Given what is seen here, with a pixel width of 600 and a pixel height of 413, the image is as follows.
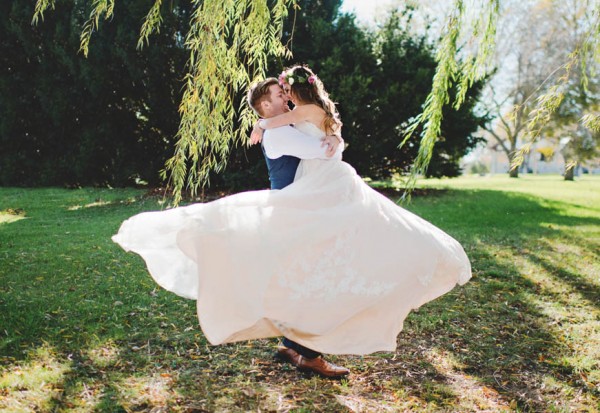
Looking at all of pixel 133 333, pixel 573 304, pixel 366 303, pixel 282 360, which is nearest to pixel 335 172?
pixel 366 303

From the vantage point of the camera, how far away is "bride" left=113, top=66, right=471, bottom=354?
277 centimetres

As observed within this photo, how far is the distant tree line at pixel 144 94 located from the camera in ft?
42.5

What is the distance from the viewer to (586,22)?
13.3ft

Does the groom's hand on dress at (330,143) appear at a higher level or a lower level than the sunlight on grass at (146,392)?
higher

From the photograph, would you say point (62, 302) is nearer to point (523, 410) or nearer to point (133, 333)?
point (133, 333)

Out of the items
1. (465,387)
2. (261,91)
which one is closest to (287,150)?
(261,91)

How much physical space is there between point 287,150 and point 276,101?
419 mm

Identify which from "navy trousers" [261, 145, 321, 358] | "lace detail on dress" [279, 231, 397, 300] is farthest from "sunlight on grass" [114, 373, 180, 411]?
"lace detail on dress" [279, 231, 397, 300]

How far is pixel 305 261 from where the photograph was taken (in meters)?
2.84

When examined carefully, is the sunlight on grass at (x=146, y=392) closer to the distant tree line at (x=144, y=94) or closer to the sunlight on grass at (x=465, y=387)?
the sunlight on grass at (x=465, y=387)

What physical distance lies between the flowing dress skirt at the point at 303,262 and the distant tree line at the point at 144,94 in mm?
9660

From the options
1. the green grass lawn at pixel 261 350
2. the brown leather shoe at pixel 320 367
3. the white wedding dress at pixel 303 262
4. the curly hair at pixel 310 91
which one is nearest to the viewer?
the white wedding dress at pixel 303 262

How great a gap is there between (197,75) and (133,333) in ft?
6.58

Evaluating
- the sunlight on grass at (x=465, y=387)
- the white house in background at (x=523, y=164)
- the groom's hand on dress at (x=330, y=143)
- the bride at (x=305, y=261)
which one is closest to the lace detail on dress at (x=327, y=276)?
the bride at (x=305, y=261)
